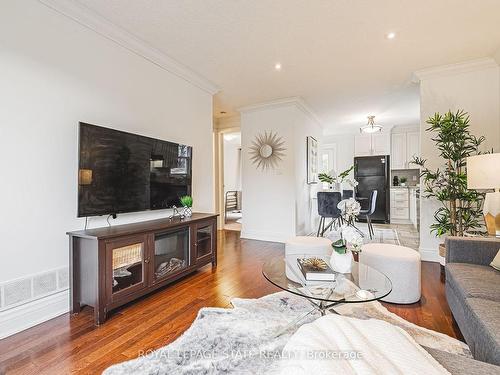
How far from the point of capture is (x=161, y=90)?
121 inches

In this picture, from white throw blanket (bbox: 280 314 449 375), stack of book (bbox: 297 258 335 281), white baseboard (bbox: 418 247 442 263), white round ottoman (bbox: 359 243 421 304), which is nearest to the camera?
white throw blanket (bbox: 280 314 449 375)

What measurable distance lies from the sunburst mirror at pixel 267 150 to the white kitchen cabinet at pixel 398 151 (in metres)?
3.63

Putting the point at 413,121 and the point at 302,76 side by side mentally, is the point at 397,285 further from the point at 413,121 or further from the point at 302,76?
the point at 413,121

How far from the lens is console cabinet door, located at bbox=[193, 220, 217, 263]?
2898 mm

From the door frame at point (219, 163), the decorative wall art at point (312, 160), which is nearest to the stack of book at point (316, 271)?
the decorative wall art at point (312, 160)

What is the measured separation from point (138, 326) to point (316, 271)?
1357mm

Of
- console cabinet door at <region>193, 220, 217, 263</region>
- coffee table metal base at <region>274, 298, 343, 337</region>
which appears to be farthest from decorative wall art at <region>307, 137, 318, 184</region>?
coffee table metal base at <region>274, 298, 343, 337</region>

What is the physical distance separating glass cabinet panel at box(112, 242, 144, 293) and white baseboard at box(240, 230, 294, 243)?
280cm

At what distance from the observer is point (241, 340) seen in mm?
1642

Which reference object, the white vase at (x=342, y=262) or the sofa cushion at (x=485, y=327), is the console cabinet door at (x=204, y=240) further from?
the sofa cushion at (x=485, y=327)

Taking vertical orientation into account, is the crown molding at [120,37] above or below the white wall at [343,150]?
above

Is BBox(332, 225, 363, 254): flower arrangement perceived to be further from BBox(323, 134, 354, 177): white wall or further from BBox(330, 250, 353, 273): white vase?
BBox(323, 134, 354, 177): white wall

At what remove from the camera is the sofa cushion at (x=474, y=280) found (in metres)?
1.44

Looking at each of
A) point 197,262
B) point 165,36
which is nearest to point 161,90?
point 165,36
